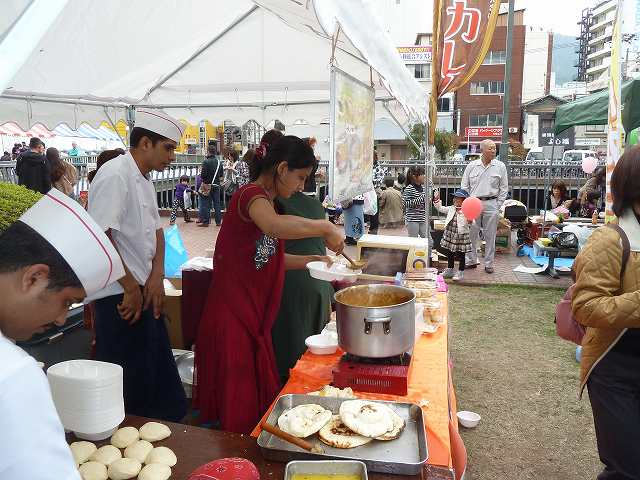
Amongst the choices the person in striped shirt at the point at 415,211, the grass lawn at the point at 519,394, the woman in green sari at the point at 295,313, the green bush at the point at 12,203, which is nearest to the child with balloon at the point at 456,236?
the person in striped shirt at the point at 415,211

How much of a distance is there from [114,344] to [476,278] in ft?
19.6

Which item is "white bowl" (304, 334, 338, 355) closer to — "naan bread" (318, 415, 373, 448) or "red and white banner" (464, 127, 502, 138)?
"naan bread" (318, 415, 373, 448)

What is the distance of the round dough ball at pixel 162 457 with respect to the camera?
4.55 ft

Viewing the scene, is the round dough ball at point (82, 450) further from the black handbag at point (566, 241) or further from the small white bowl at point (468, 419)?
the black handbag at point (566, 241)

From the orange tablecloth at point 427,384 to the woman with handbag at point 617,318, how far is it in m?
0.62

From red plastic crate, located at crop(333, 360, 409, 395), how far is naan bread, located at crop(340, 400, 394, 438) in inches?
10.0

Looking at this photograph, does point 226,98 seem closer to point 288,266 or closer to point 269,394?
point 288,266

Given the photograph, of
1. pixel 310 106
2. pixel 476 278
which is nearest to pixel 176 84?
pixel 310 106

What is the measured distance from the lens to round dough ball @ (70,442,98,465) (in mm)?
1395

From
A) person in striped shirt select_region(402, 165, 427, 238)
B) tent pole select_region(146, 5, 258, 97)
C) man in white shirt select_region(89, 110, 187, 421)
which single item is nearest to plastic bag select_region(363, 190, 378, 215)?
person in striped shirt select_region(402, 165, 427, 238)

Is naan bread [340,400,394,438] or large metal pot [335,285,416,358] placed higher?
large metal pot [335,285,416,358]

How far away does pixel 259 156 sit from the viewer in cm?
238

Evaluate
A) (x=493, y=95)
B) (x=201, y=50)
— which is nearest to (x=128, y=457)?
(x=201, y=50)

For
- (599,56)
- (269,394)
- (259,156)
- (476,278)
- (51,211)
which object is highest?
(599,56)
